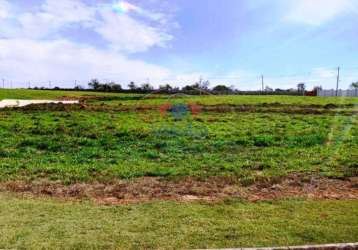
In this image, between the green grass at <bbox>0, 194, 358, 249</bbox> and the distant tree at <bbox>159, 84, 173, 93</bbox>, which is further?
the distant tree at <bbox>159, 84, 173, 93</bbox>

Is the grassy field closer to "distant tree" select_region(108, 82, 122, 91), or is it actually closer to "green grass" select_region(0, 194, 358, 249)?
"green grass" select_region(0, 194, 358, 249)

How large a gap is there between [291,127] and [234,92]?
113 feet

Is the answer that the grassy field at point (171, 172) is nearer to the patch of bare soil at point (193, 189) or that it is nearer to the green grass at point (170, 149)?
the green grass at point (170, 149)

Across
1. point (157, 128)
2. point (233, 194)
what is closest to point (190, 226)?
point (233, 194)

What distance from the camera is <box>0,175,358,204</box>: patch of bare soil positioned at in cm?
647

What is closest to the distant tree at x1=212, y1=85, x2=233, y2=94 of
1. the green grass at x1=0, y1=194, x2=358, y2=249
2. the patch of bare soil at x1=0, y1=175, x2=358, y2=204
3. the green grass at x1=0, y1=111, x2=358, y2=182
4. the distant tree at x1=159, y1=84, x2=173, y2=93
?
the distant tree at x1=159, y1=84, x2=173, y2=93

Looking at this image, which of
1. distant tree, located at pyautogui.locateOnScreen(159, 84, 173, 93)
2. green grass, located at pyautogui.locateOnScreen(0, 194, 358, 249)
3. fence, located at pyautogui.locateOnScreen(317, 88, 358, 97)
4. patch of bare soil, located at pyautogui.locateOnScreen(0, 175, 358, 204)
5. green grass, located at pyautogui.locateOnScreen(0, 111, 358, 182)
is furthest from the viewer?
fence, located at pyautogui.locateOnScreen(317, 88, 358, 97)

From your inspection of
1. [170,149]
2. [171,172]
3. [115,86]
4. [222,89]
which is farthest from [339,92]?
[171,172]

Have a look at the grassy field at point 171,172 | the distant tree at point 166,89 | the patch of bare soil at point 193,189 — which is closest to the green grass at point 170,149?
the grassy field at point 171,172

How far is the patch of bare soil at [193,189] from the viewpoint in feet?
21.2

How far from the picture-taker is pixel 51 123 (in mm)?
14773

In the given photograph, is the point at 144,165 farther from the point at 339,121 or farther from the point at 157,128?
the point at 339,121

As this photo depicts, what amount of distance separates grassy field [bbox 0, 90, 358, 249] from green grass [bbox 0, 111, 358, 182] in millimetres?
24

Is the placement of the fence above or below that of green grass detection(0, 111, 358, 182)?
above
